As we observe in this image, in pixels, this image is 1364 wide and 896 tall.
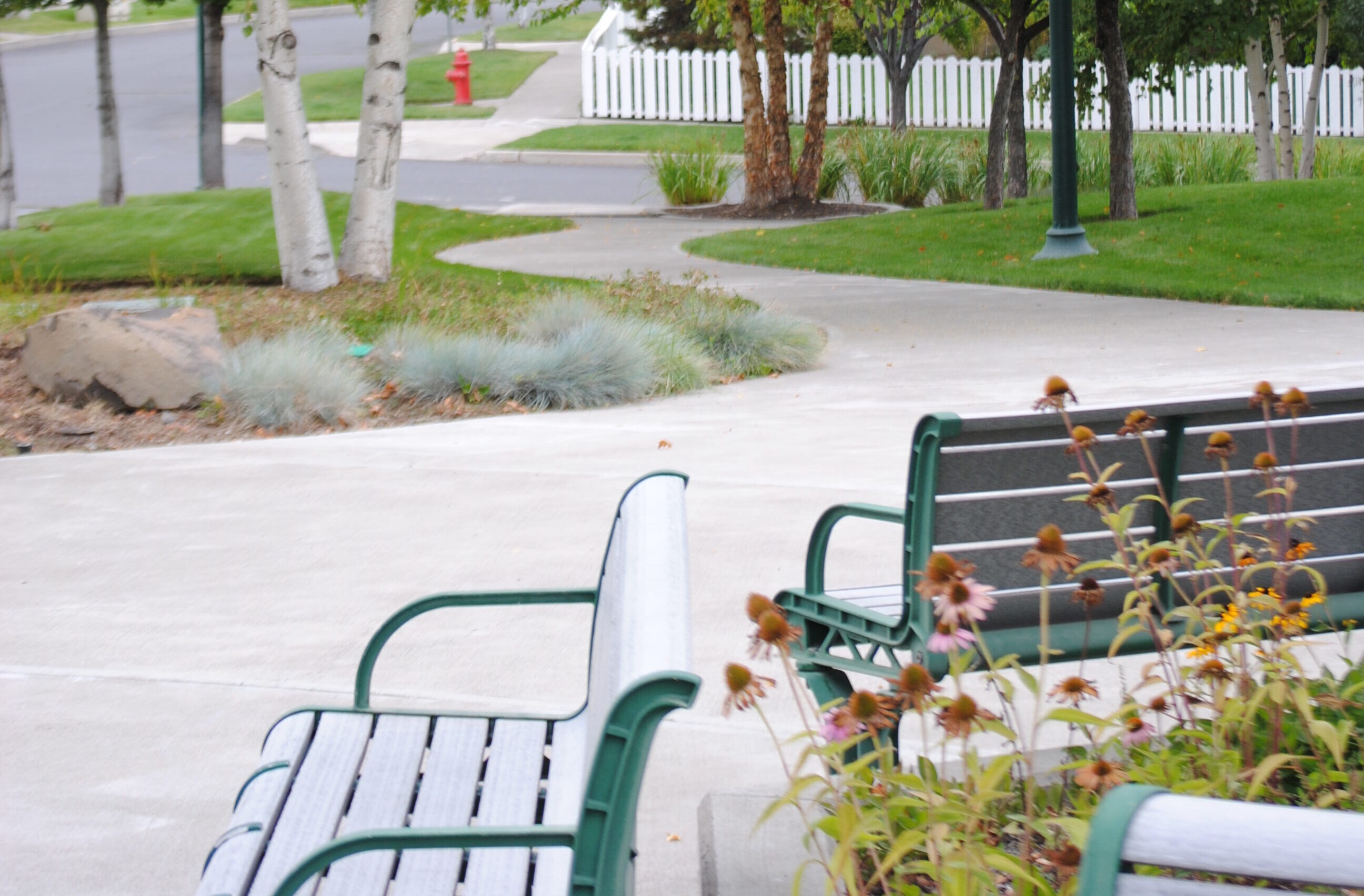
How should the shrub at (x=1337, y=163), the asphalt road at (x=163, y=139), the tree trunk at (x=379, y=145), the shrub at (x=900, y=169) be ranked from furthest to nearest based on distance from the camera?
the shrub at (x=1337, y=163)
the asphalt road at (x=163, y=139)
the shrub at (x=900, y=169)
the tree trunk at (x=379, y=145)

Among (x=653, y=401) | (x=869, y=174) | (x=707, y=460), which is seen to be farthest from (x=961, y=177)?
(x=707, y=460)

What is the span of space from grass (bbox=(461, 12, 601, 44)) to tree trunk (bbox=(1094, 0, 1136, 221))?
3304 cm

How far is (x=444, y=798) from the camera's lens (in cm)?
274

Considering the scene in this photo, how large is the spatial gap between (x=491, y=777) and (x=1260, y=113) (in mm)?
22119

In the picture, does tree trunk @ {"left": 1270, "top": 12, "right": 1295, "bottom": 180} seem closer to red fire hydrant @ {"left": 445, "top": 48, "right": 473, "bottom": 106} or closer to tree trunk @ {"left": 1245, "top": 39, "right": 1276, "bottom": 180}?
tree trunk @ {"left": 1245, "top": 39, "right": 1276, "bottom": 180}

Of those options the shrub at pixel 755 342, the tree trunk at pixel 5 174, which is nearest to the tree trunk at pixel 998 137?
the shrub at pixel 755 342

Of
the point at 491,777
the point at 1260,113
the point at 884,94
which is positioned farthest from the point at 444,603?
the point at 884,94

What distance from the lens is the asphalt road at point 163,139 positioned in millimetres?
23719

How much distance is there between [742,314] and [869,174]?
13.2 meters

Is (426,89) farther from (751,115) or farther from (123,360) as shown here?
(123,360)

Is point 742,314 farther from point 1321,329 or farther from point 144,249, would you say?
point 144,249

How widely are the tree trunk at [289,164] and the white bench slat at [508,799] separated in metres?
10.2

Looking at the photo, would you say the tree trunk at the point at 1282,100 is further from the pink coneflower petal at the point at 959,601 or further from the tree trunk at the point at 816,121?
the pink coneflower petal at the point at 959,601

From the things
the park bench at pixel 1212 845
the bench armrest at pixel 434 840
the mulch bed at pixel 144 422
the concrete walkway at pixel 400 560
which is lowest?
the concrete walkway at pixel 400 560
